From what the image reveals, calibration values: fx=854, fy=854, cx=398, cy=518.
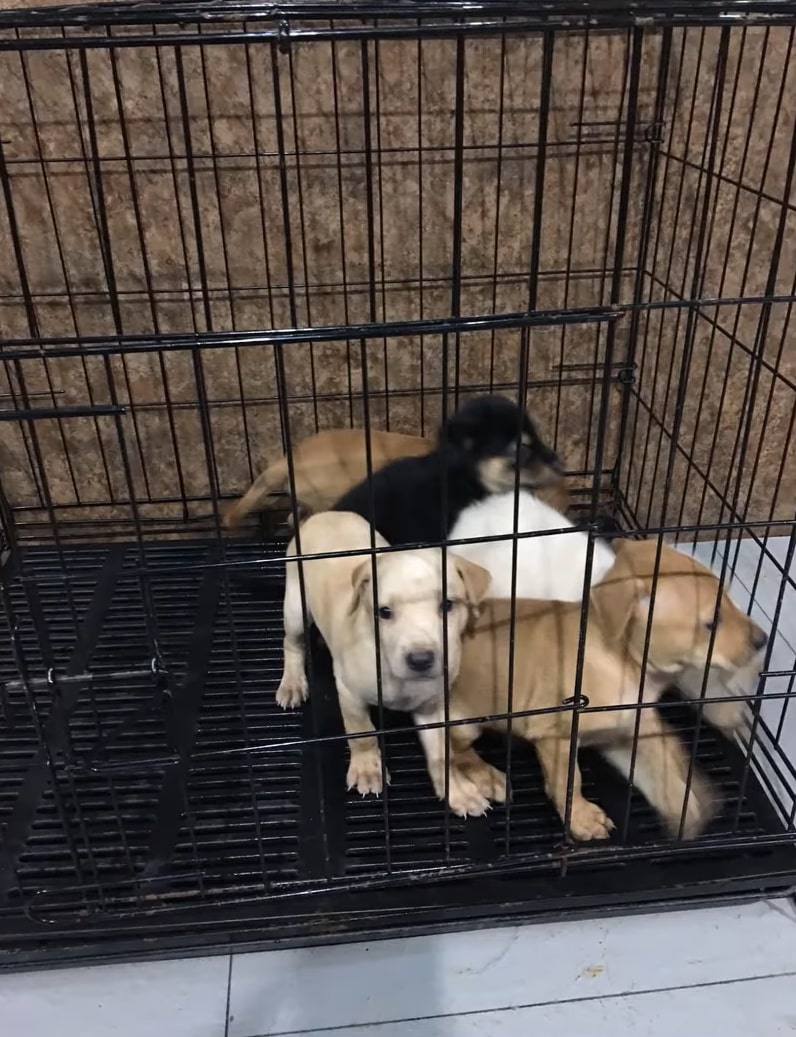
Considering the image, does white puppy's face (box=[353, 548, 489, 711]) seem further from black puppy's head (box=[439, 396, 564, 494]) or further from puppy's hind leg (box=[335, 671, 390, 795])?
black puppy's head (box=[439, 396, 564, 494])

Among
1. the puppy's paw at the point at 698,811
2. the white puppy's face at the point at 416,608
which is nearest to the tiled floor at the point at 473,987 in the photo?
the puppy's paw at the point at 698,811

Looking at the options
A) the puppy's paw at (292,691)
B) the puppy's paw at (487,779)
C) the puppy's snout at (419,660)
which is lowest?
the puppy's paw at (292,691)

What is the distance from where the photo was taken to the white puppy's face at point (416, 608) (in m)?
1.22

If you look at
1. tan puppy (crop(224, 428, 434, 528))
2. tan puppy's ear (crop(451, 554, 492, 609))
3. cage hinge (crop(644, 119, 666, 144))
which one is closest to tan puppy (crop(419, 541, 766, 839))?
tan puppy's ear (crop(451, 554, 492, 609))

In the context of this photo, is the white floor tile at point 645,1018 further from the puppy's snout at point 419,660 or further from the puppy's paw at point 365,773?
the puppy's snout at point 419,660

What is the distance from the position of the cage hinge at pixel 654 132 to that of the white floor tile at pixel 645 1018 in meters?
1.69

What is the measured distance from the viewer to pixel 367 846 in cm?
132

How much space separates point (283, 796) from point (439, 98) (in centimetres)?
151

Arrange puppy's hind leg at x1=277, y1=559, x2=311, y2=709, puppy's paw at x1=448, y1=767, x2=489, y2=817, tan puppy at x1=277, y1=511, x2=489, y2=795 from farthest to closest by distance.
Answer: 1. puppy's hind leg at x1=277, y1=559, x2=311, y2=709
2. puppy's paw at x1=448, y1=767, x2=489, y2=817
3. tan puppy at x1=277, y1=511, x2=489, y2=795

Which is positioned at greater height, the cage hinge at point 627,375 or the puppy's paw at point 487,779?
the cage hinge at point 627,375

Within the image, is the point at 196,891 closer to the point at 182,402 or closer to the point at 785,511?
the point at 182,402

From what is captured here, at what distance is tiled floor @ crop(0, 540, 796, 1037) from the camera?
45.0 inches

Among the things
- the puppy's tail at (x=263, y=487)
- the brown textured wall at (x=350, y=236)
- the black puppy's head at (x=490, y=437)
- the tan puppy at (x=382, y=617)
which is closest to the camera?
the tan puppy at (x=382, y=617)

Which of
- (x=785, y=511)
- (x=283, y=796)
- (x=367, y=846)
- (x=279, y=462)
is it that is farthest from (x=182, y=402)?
(x=785, y=511)
